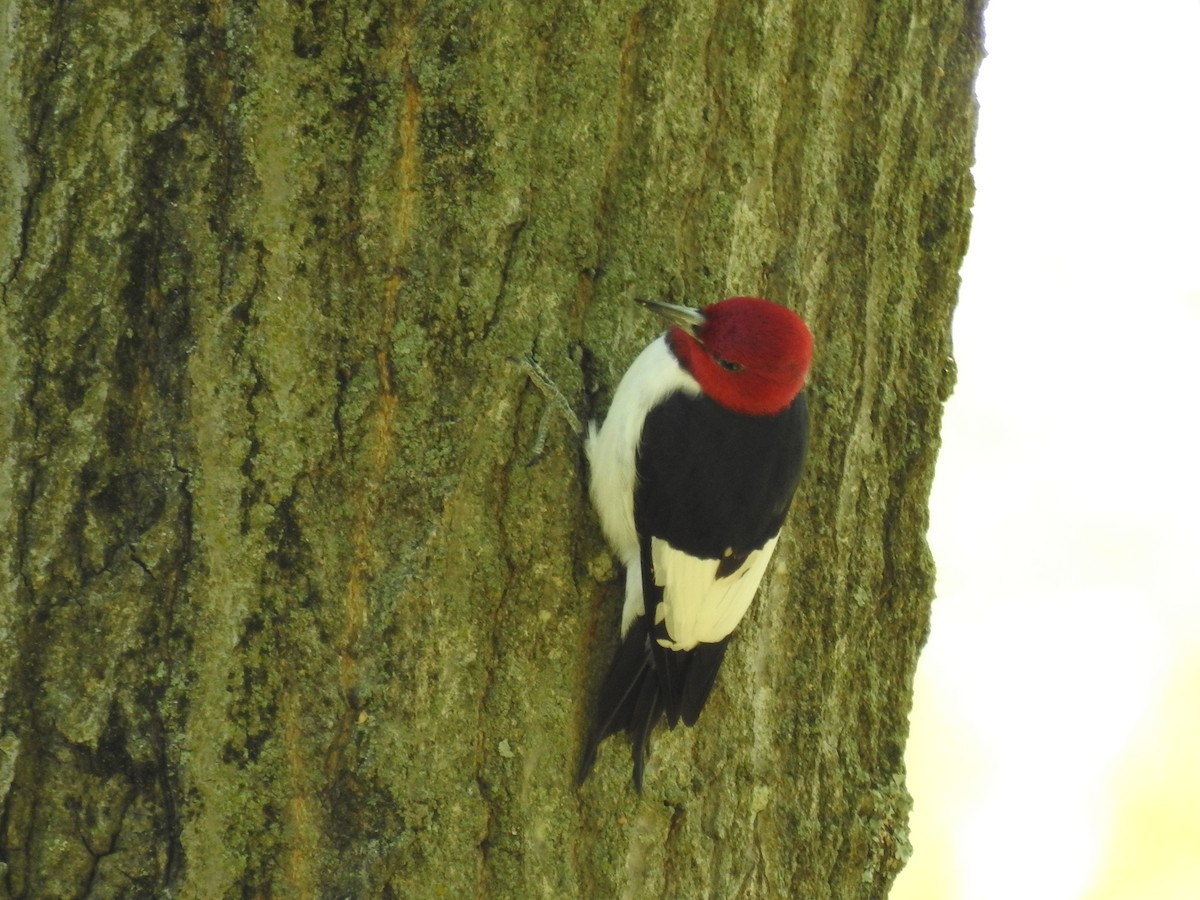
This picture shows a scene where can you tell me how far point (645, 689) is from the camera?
6.57 feet

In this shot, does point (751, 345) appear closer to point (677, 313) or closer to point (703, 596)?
point (677, 313)

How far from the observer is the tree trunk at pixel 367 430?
5.74 feet

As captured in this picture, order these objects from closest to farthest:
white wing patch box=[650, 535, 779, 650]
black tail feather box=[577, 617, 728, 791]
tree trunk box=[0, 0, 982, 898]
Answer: tree trunk box=[0, 0, 982, 898]
black tail feather box=[577, 617, 728, 791]
white wing patch box=[650, 535, 779, 650]

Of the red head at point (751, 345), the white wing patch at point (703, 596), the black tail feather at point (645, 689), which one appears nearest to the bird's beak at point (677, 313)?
the red head at point (751, 345)

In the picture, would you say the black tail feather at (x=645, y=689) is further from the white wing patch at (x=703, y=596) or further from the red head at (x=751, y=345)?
the red head at (x=751, y=345)

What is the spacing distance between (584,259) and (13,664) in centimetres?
92

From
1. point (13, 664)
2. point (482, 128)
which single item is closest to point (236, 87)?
point (482, 128)

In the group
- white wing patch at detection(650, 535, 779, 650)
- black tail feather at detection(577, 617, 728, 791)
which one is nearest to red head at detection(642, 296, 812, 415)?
white wing patch at detection(650, 535, 779, 650)

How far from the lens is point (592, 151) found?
1.96m

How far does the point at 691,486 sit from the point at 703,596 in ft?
0.89

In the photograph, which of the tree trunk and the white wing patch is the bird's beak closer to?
the tree trunk

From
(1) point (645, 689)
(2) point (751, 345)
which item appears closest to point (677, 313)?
(2) point (751, 345)

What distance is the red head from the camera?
2.04m

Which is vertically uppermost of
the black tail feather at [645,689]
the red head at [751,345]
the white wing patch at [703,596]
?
the red head at [751,345]
